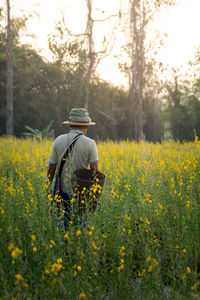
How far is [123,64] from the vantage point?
66.9 feet

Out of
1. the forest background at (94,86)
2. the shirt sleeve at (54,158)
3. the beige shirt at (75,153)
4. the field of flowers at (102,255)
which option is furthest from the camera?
the forest background at (94,86)

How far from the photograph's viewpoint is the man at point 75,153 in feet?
10.7

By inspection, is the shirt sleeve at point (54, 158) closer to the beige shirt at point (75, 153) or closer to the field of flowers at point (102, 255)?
the beige shirt at point (75, 153)

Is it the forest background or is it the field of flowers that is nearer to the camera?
the field of flowers

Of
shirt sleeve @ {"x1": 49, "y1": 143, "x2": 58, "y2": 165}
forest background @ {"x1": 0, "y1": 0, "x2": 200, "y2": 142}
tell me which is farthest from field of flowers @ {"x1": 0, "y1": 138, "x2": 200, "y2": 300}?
forest background @ {"x1": 0, "y1": 0, "x2": 200, "y2": 142}

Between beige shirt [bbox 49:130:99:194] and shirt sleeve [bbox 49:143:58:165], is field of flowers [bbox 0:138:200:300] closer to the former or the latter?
beige shirt [bbox 49:130:99:194]

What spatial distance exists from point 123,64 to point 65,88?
7966 millimetres

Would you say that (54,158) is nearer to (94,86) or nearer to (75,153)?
(75,153)

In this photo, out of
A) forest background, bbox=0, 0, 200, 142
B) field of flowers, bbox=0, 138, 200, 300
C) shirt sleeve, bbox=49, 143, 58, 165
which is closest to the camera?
field of flowers, bbox=0, 138, 200, 300

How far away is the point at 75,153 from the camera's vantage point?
3.28 m

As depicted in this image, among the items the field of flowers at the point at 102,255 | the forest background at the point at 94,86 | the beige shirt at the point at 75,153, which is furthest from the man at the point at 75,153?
the forest background at the point at 94,86

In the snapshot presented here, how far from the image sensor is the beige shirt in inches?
129

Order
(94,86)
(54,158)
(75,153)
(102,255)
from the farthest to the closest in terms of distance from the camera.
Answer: (94,86), (54,158), (75,153), (102,255)

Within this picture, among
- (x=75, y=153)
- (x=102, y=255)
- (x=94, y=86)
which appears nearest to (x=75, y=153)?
(x=75, y=153)
